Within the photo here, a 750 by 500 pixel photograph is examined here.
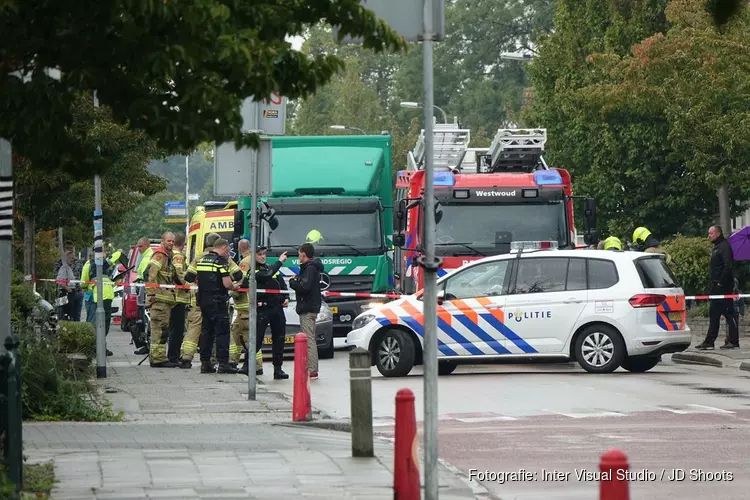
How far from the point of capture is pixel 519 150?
27656 millimetres

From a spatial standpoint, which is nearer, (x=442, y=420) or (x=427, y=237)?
(x=427, y=237)

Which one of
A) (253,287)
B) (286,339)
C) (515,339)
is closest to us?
(253,287)

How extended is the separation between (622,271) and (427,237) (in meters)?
12.5

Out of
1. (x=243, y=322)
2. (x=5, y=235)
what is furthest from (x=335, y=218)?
(x=5, y=235)

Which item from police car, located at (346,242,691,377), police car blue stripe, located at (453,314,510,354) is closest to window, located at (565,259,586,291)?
police car, located at (346,242,691,377)

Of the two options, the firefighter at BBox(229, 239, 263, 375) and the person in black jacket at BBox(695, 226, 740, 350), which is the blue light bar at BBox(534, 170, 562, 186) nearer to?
the person in black jacket at BBox(695, 226, 740, 350)

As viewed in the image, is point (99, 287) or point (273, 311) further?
point (273, 311)

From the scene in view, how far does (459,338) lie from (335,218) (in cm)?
695

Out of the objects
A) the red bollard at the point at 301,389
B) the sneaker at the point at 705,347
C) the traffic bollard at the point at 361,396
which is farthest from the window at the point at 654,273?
the traffic bollard at the point at 361,396

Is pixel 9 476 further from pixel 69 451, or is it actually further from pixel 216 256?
pixel 216 256

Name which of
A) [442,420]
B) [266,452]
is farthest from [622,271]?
[266,452]

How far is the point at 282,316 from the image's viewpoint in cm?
2020

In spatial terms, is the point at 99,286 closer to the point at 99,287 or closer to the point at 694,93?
the point at 99,287

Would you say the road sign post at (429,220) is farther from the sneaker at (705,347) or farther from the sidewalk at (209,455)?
the sneaker at (705,347)
